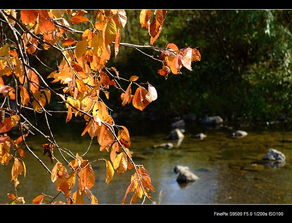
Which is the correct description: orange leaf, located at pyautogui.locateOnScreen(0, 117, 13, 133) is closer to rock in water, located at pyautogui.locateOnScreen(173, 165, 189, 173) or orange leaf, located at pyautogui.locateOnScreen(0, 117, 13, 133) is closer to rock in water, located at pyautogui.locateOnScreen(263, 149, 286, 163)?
rock in water, located at pyautogui.locateOnScreen(173, 165, 189, 173)

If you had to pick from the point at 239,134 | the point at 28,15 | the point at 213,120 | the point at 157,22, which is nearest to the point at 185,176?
the point at 239,134

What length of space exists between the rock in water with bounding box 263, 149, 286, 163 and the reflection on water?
106mm

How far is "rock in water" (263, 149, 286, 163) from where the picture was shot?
5688 mm

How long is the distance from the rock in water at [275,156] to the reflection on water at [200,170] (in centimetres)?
11

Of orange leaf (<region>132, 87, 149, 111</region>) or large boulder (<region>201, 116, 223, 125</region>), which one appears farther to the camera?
large boulder (<region>201, 116, 223, 125</region>)

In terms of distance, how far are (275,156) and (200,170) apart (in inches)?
41.0

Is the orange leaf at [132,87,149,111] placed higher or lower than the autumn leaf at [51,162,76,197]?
higher

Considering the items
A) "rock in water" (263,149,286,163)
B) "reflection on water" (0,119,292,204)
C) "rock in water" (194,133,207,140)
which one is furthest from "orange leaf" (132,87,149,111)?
"rock in water" (194,133,207,140)

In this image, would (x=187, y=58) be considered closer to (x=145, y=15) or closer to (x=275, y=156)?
(x=145, y=15)

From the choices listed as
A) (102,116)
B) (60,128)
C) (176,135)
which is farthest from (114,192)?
(102,116)
